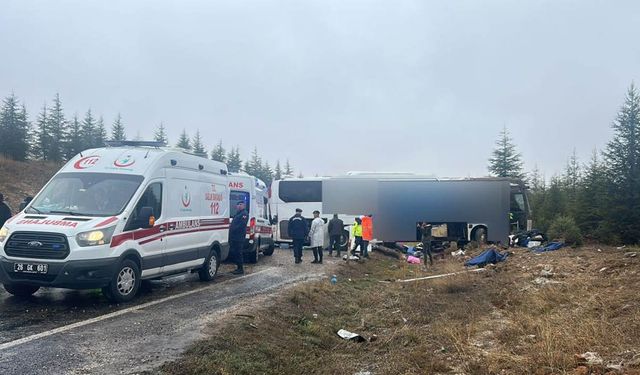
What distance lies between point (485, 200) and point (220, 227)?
46.2 feet

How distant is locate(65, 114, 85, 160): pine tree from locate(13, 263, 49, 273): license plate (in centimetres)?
4284

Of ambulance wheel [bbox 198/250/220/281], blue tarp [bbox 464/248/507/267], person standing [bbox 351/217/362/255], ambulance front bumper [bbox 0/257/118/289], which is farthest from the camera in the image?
person standing [bbox 351/217/362/255]

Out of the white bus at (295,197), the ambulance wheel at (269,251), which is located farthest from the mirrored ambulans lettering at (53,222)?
the white bus at (295,197)

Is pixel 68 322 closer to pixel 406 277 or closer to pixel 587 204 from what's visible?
pixel 406 277

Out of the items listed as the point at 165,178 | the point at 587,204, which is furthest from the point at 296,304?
the point at 587,204

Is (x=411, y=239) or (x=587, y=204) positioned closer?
(x=411, y=239)

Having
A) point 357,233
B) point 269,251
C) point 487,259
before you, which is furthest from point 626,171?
point 269,251

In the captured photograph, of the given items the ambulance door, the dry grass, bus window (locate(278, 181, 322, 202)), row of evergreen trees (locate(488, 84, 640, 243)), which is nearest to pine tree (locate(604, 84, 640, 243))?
row of evergreen trees (locate(488, 84, 640, 243))

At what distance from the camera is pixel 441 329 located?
794 cm

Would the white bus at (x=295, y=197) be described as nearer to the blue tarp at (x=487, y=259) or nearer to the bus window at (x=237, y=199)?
the bus window at (x=237, y=199)

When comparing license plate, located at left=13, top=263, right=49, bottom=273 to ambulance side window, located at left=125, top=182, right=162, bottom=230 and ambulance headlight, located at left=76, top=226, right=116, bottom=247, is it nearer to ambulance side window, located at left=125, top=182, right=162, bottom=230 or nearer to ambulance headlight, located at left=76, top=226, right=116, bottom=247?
ambulance headlight, located at left=76, top=226, right=116, bottom=247

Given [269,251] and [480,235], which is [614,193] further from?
[269,251]

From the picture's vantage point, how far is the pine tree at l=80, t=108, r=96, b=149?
50.7 metres

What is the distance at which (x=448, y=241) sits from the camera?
2298 centimetres
